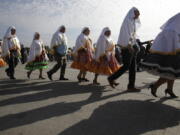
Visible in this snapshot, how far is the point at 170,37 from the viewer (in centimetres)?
634

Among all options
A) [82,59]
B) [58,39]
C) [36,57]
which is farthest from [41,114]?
[36,57]

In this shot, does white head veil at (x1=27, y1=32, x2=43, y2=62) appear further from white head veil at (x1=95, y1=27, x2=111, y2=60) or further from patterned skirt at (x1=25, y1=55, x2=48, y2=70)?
white head veil at (x1=95, y1=27, x2=111, y2=60)

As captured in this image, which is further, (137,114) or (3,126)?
(137,114)

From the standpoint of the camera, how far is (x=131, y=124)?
5.06 m

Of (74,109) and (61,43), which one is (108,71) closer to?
(61,43)

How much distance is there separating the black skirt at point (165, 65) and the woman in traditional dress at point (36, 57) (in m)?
6.93

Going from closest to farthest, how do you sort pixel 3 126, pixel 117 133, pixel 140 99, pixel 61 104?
pixel 117 133 < pixel 3 126 < pixel 61 104 < pixel 140 99

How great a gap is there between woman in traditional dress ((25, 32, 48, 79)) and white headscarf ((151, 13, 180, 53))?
7.15 meters

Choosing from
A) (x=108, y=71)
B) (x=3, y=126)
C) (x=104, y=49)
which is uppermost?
(x=104, y=49)

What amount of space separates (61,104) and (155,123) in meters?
2.27

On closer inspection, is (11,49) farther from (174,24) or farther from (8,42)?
(174,24)

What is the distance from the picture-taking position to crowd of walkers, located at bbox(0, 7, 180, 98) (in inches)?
251

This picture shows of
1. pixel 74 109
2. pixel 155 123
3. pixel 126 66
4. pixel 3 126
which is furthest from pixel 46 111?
pixel 126 66

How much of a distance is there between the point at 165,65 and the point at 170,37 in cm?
55
